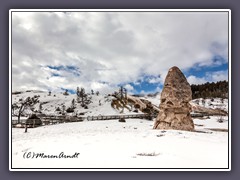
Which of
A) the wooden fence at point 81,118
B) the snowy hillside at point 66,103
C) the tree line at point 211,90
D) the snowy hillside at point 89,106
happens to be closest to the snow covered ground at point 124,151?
the tree line at point 211,90

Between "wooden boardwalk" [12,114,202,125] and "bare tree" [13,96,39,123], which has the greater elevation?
"bare tree" [13,96,39,123]

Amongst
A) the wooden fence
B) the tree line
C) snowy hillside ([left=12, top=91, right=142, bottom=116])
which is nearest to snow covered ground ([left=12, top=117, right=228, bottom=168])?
the tree line

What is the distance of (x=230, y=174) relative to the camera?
6.12 m

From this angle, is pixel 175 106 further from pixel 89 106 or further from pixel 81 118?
pixel 81 118

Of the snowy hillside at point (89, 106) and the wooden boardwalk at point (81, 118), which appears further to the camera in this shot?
the wooden boardwalk at point (81, 118)

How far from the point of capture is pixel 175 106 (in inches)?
335

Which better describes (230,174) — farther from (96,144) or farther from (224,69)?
(96,144)

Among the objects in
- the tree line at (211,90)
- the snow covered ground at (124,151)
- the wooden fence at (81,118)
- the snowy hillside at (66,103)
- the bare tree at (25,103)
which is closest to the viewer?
the snow covered ground at (124,151)

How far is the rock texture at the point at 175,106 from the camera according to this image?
8.27 m

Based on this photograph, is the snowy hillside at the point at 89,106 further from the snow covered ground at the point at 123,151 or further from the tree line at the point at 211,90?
the snow covered ground at the point at 123,151

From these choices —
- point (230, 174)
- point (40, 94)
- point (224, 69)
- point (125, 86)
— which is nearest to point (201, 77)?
point (224, 69)

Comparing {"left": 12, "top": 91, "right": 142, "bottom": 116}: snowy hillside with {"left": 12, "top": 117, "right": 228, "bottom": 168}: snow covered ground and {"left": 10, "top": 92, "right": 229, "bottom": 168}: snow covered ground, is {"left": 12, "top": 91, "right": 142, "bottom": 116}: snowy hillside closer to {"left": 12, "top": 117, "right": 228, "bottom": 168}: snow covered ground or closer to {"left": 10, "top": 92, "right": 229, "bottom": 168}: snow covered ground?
{"left": 10, "top": 92, "right": 229, "bottom": 168}: snow covered ground

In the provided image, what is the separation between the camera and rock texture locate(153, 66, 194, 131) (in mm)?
8273

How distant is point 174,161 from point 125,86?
93.0 inches
